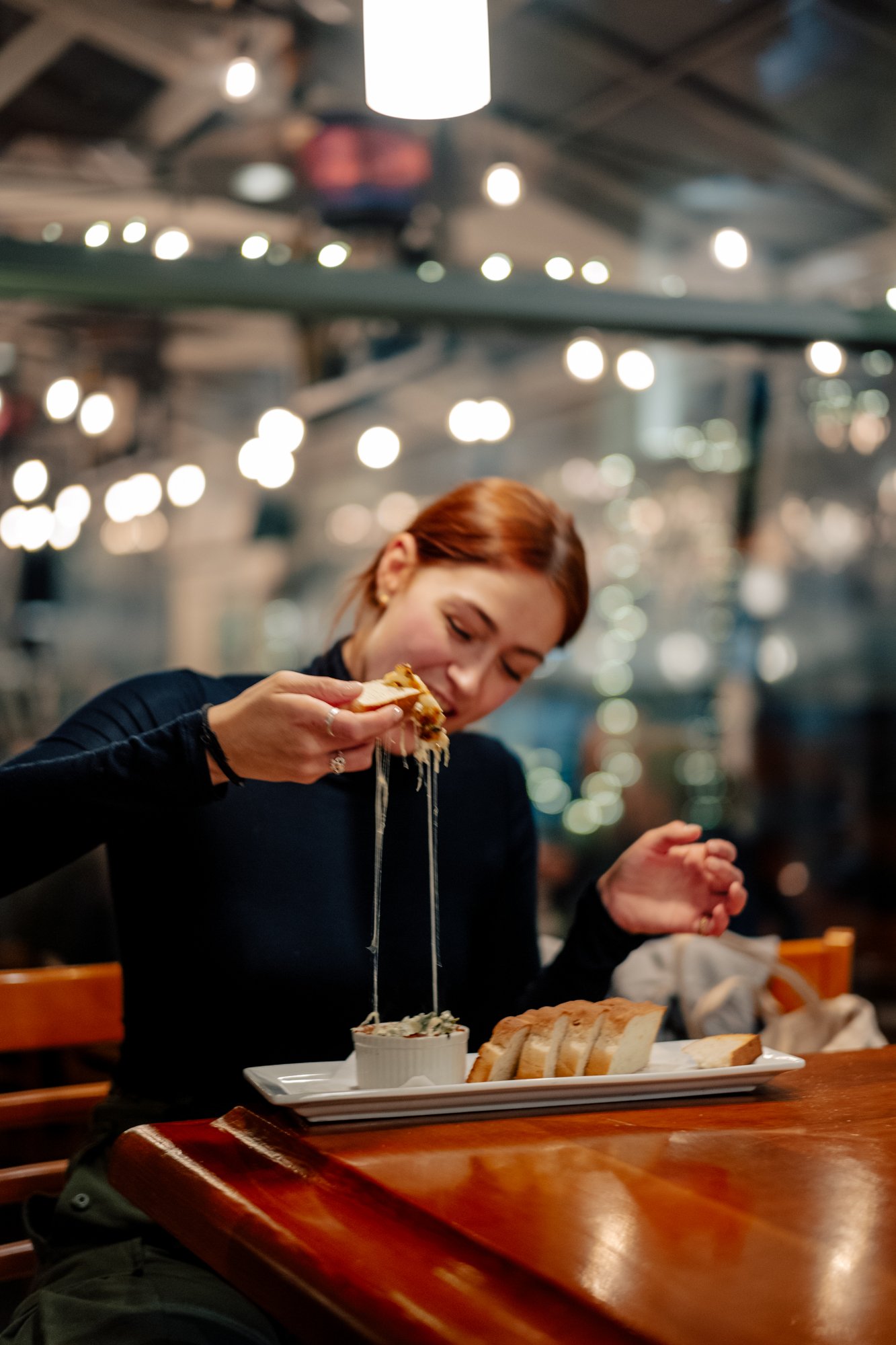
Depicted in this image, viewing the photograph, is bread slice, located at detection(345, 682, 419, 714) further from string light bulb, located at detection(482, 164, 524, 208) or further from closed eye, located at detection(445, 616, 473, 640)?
string light bulb, located at detection(482, 164, 524, 208)

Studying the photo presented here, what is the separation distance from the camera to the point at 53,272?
305cm

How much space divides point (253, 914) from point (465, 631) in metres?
0.46

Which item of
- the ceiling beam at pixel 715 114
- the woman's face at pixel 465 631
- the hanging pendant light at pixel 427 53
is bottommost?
the woman's face at pixel 465 631

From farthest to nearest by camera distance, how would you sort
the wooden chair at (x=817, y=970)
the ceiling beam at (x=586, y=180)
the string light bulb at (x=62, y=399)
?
the string light bulb at (x=62, y=399) < the ceiling beam at (x=586, y=180) < the wooden chair at (x=817, y=970)

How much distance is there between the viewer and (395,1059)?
119 centimetres

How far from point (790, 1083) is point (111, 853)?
87 centimetres

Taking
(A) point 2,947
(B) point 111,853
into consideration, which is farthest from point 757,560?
(B) point 111,853

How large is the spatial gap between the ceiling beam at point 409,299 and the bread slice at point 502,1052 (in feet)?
7.78

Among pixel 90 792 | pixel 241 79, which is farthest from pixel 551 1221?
pixel 241 79

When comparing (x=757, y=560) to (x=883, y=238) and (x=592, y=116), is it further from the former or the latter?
(x=592, y=116)

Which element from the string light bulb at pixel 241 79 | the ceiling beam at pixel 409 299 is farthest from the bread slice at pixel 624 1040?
the string light bulb at pixel 241 79

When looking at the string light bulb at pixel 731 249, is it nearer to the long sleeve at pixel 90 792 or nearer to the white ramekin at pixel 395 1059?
the long sleeve at pixel 90 792

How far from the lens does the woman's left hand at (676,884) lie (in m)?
1.57

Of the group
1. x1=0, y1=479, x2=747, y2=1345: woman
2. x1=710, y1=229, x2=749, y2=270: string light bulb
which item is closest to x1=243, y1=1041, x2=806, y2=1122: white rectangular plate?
x1=0, y1=479, x2=747, y2=1345: woman
